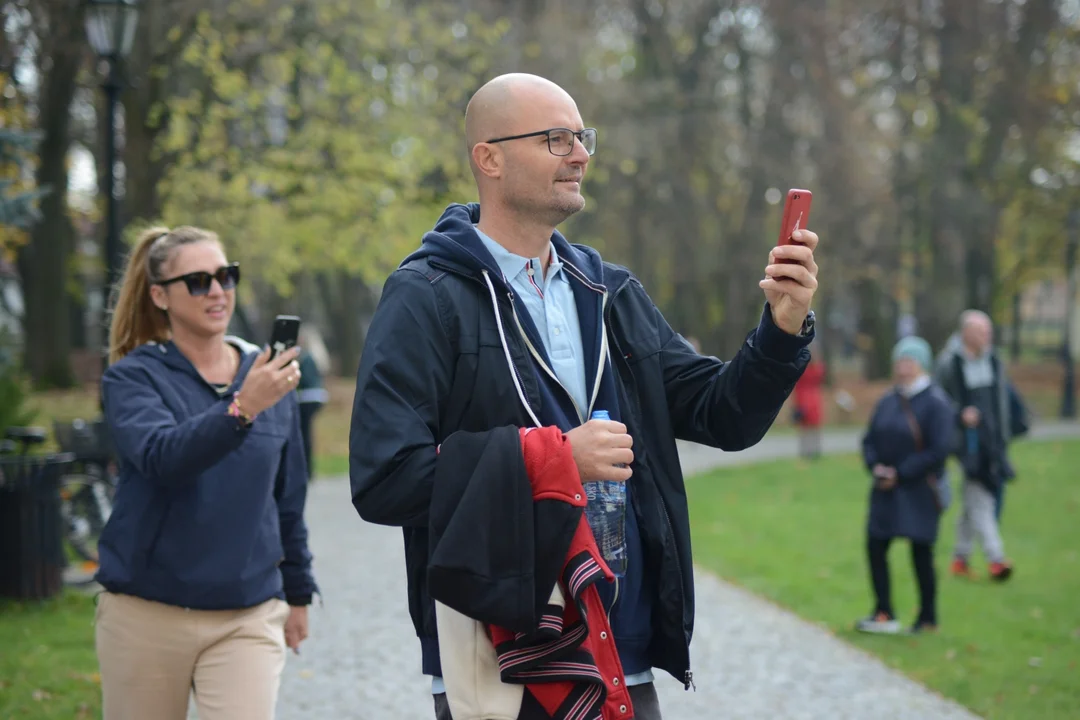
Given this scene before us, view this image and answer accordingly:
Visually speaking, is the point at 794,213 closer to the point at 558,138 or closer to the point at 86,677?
the point at 558,138

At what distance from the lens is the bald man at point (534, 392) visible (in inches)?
101

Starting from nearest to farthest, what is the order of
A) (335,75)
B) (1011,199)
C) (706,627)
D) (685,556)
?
(685,556), (706,627), (335,75), (1011,199)

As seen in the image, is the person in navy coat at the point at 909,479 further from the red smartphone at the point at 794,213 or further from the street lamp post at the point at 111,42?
the red smartphone at the point at 794,213

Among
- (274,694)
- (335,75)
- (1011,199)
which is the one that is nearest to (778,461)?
(335,75)

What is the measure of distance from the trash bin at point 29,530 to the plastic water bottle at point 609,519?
7.10m

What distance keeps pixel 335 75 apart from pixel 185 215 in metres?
3.16

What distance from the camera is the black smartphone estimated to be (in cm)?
388

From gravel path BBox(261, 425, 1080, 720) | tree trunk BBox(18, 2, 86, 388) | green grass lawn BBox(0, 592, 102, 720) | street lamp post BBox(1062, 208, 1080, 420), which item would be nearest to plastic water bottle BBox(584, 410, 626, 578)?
gravel path BBox(261, 425, 1080, 720)

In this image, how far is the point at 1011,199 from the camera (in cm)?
2895

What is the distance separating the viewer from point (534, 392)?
2791 mm

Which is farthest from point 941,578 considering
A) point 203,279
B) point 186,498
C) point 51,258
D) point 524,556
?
point 51,258

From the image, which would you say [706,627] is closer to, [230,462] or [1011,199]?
[230,462]

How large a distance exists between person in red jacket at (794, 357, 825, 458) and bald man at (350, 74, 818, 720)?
58.7 feet

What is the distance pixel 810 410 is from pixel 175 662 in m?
17.8
